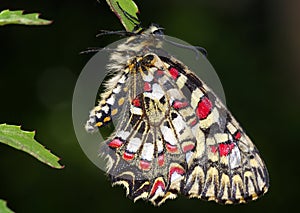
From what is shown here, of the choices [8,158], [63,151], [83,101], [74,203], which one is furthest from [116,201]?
[83,101]

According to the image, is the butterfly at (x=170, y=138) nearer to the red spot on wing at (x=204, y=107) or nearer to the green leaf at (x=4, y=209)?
the red spot on wing at (x=204, y=107)

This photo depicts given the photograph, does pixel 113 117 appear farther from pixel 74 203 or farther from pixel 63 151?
pixel 74 203

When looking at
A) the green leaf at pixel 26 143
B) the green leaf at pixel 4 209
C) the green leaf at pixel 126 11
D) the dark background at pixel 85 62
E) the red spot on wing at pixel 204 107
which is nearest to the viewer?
the green leaf at pixel 4 209

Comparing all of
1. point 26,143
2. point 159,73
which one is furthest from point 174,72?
point 26,143

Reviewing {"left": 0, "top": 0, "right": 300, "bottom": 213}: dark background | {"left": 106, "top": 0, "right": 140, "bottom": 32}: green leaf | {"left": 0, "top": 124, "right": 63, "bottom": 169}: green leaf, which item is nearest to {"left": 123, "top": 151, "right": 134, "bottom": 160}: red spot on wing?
{"left": 106, "top": 0, "right": 140, "bottom": 32}: green leaf

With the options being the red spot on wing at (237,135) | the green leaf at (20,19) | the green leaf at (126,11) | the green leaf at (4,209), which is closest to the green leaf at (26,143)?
the green leaf at (4,209)

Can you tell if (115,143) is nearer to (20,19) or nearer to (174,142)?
(174,142)

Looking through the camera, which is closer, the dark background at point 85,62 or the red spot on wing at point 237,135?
the red spot on wing at point 237,135
